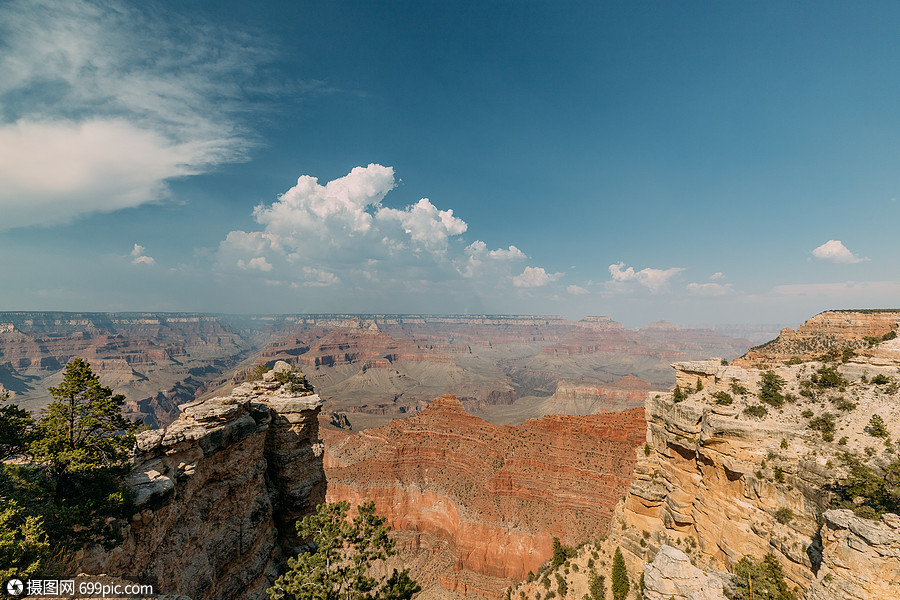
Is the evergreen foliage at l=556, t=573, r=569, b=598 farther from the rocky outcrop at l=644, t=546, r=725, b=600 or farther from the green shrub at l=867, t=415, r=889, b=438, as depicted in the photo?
the green shrub at l=867, t=415, r=889, b=438

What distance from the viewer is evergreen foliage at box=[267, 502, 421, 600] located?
12.0 m

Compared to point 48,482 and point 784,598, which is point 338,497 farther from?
point 784,598

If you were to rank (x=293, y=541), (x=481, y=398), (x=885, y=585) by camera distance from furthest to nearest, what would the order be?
1. (x=481, y=398)
2. (x=293, y=541)
3. (x=885, y=585)

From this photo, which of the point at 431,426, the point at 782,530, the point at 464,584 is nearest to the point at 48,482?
the point at 782,530

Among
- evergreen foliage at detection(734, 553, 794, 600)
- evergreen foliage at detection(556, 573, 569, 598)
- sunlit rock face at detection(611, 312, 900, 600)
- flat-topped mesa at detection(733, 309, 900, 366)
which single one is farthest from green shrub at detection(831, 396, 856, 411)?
flat-topped mesa at detection(733, 309, 900, 366)

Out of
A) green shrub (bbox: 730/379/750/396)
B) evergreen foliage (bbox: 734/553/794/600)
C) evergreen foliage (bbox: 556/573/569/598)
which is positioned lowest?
evergreen foliage (bbox: 556/573/569/598)

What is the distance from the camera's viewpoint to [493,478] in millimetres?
44000

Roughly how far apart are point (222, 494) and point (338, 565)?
19.9 ft

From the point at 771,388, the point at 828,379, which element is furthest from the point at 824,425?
the point at 828,379

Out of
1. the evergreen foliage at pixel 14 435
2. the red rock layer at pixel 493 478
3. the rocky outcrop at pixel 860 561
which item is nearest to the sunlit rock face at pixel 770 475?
the rocky outcrop at pixel 860 561

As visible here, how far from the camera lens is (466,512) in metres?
41.6

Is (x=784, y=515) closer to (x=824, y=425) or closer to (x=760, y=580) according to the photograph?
(x=760, y=580)

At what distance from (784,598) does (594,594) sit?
11.6m

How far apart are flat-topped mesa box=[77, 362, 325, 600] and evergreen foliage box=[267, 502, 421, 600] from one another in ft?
11.3
